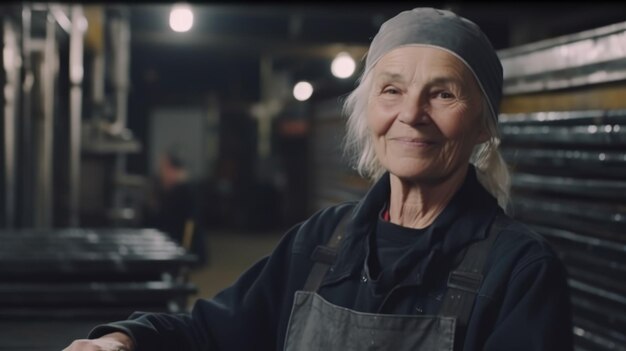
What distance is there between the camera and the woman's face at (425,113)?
191 cm

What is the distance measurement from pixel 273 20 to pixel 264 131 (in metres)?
7.34

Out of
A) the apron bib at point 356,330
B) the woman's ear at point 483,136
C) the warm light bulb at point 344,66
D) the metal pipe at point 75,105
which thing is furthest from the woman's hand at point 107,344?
the warm light bulb at point 344,66

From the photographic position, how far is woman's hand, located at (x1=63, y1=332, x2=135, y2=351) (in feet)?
6.16

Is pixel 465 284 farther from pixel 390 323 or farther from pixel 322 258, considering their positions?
pixel 322 258

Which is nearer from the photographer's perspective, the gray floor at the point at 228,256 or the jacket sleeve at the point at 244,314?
the jacket sleeve at the point at 244,314

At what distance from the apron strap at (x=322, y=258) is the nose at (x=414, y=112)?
0.37 metres

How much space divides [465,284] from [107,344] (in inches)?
31.9

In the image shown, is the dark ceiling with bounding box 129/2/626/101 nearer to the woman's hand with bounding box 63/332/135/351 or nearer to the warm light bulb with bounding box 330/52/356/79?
the warm light bulb with bounding box 330/52/356/79

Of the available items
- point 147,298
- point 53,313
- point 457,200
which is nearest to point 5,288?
point 53,313

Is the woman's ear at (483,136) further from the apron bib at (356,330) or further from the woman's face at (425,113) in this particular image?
the apron bib at (356,330)

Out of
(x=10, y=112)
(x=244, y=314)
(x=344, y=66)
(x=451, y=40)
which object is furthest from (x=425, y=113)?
(x=344, y=66)

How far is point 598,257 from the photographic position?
10.5 ft

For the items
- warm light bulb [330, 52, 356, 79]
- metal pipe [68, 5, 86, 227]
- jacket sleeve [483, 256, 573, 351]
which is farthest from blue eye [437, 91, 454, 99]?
warm light bulb [330, 52, 356, 79]

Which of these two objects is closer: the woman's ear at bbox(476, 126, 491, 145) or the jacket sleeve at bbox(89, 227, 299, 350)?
the woman's ear at bbox(476, 126, 491, 145)
